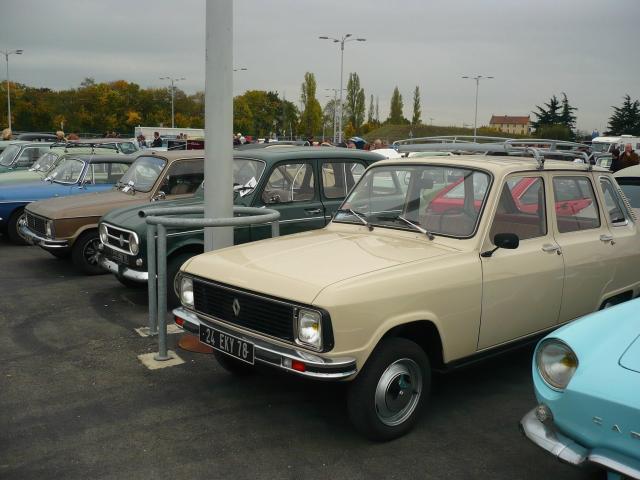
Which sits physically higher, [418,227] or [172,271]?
[418,227]

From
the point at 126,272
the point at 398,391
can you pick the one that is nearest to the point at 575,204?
the point at 398,391

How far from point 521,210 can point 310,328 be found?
213cm

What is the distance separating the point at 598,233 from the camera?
5.31m

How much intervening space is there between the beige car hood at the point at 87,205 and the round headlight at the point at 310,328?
5.36 meters

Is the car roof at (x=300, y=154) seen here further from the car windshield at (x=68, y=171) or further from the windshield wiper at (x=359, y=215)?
the car windshield at (x=68, y=171)

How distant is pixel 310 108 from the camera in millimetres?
90312

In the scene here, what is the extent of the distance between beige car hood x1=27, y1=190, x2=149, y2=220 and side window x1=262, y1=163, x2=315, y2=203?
2.00 m

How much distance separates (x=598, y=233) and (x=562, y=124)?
7323 cm

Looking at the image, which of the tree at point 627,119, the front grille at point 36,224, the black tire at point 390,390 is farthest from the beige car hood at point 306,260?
the tree at point 627,119

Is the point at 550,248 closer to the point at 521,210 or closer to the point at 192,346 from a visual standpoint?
the point at 521,210

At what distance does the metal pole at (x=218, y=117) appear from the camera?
17.6ft

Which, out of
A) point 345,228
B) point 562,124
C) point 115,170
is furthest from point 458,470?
point 562,124

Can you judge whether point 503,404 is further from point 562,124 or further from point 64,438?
point 562,124

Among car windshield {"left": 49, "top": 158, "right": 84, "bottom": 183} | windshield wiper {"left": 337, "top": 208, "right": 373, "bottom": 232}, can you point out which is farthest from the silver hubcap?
car windshield {"left": 49, "top": 158, "right": 84, "bottom": 183}
